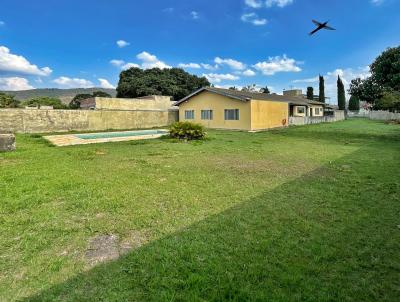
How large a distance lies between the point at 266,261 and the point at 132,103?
34.3 meters

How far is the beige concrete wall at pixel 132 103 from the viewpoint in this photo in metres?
31.9

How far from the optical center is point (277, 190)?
5719mm

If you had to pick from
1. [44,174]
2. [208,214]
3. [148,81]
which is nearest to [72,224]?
[208,214]

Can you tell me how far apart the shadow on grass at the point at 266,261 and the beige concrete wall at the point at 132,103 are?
3066 centimetres

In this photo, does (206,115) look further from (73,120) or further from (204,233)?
(204,233)

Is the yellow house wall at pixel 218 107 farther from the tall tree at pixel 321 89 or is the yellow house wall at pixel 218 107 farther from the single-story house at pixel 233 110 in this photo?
the tall tree at pixel 321 89

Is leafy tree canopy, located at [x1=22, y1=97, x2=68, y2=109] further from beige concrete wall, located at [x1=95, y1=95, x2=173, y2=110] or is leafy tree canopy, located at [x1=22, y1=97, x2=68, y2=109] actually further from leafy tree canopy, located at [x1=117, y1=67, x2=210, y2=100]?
beige concrete wall, located at [x1=95, y1=95, x2=173, y2=110]

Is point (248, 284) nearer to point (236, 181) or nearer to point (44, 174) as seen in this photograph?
point (236, 181)

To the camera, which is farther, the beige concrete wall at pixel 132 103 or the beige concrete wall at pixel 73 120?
the beige concrete wall at pixel 132 103

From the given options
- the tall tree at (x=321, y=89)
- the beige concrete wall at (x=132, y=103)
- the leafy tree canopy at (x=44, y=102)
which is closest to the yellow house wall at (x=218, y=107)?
the beige concrete wall at (x=132, y=103)

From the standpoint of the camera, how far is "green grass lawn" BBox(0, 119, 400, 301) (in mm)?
2582

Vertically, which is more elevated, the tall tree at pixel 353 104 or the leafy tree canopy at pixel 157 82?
the leafy tree canopy at pixel 157 82

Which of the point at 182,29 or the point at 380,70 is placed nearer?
the point at 380,70

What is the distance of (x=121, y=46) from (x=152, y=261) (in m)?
37.3
